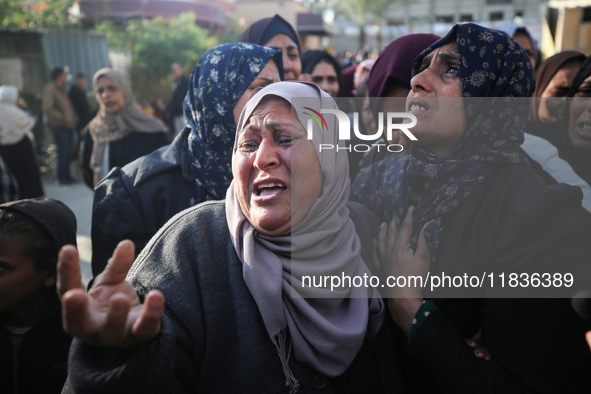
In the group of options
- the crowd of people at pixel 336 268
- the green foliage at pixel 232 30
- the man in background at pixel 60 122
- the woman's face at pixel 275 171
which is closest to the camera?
the crowd of people at pixel 336 268

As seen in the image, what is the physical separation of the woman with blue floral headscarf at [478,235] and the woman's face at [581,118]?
85cm

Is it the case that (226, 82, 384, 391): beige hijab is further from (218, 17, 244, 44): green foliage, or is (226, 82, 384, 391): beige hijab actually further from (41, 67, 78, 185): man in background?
(218, 17, 244, 44): green foliage

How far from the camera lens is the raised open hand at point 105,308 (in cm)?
104

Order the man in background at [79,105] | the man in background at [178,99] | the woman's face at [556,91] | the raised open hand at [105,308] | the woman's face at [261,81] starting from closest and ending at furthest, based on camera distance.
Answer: the raised open hand at [105,308] < the woman's face at [261,81] < the woman's face at [556,91] < the man in background at [79,105] < the man in background at [178,99]

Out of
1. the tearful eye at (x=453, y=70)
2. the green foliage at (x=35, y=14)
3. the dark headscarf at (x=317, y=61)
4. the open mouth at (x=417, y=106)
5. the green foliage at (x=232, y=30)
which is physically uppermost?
the green foliage at (x=232, y=30)

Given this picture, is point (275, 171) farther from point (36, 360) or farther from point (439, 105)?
point (36, 360)

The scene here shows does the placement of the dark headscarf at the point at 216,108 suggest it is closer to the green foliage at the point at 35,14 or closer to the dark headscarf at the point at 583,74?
the dark headscarf at the point at 583,74

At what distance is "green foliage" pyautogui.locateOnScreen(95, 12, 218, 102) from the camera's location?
45.8 feet

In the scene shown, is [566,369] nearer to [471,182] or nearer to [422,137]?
[471,182]

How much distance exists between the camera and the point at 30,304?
1.91 meters

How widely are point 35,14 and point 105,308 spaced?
42.2ft

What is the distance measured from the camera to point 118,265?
3.69 feet

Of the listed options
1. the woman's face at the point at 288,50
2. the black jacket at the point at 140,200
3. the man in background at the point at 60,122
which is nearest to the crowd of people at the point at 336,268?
the black jacket at the point at 140,200

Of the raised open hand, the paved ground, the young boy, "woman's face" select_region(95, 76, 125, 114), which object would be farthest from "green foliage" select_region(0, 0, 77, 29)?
the raised open hand
